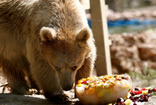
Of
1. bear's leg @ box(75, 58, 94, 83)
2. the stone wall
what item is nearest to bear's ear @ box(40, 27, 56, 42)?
bear's leg @ box(75, 58, 94, 83)

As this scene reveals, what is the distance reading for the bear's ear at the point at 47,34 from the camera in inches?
151

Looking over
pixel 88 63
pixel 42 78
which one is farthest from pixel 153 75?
pixel 42 78

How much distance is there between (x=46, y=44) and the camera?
4.07 metres

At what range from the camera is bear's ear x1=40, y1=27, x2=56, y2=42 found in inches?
151

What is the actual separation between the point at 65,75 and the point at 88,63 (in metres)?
0.65

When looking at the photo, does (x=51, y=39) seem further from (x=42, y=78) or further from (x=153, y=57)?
(x=153, y=57)

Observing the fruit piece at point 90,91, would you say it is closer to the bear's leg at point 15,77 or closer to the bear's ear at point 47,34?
the bear's ear at point 47,34

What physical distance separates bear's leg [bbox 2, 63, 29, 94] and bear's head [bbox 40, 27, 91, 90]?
132 centimetres

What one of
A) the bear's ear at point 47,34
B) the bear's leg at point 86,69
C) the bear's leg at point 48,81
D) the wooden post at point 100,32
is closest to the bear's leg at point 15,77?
the bear's leg at point 48,81

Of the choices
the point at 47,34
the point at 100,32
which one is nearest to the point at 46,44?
the point at 47,34

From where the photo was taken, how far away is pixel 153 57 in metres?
9.55

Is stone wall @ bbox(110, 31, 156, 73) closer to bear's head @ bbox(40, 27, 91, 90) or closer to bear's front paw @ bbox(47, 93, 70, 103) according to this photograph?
bear's front paw @ bbox(47, 93, 70, 103)

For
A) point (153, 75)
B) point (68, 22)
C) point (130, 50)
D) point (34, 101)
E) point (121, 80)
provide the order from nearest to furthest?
point (121, 80)
point (68, 22)
point (34, 101)
point (153, 75)
point (130, 50)

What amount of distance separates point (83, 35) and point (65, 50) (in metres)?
0.33
